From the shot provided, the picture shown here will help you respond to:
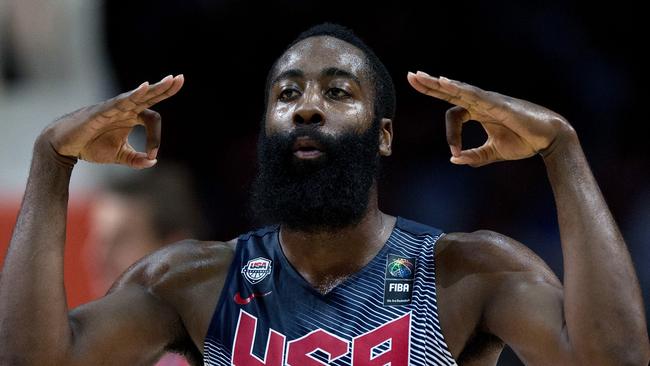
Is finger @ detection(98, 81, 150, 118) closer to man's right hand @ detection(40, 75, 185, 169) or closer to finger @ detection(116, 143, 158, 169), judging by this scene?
man's right hand @ detection(40, 75, 185, 169)

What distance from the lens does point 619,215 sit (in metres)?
7.36

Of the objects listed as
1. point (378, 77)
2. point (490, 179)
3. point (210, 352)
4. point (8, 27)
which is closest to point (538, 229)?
point (490, 179)

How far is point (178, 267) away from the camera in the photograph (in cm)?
426

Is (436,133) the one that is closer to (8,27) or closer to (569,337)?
(8,27)

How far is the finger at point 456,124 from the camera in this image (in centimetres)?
394

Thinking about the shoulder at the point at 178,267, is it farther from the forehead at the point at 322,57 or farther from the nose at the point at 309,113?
the forehead at the point at 322,57

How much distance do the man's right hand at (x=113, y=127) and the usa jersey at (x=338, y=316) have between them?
0.63 m

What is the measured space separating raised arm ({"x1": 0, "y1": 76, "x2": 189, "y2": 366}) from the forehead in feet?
1.99

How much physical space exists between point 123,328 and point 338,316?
78 centimetres

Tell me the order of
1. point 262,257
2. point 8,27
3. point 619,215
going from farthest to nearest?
point 8,27 < point 619,215 < point 262,257

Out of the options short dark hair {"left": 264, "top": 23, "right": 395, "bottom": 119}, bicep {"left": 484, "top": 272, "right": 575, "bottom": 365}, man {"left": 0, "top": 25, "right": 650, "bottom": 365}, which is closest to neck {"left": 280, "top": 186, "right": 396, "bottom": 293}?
man {"left": 0, "top": 25, "right": 650, "bottom": 365}

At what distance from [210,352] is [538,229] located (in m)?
3.74

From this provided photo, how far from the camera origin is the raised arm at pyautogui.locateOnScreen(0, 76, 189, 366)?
3.82m

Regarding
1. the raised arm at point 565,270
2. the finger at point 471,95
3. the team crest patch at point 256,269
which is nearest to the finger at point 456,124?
the raised arm at point 565,270
